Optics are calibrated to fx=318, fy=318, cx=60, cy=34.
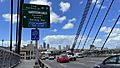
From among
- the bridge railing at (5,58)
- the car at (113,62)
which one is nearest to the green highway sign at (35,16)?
the bridge railing at (5,58)

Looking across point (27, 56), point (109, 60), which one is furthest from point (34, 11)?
point (27, 56)

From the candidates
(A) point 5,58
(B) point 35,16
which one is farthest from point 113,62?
(B) point 35,16

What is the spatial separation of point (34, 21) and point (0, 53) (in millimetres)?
8906

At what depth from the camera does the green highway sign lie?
83.2ft

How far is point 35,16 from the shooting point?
25.5 metres

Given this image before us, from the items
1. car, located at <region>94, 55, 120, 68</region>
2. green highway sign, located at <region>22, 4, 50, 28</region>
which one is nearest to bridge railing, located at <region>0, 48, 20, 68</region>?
green highway sign, located at <region>22, 4, 50, 28</region>

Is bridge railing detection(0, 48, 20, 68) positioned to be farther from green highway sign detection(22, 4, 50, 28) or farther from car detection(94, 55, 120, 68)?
car detection(94, 55, 120, 68)

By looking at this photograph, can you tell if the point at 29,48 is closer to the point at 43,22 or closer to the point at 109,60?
the point at 43,22

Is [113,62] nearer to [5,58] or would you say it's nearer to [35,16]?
[5,58]

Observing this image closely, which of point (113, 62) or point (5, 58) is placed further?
point (5, 58)

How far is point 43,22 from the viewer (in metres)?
25.8

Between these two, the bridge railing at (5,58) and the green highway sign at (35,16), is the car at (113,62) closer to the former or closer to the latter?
the bridge railing at (5,58)

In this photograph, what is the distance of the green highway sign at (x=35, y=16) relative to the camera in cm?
2536

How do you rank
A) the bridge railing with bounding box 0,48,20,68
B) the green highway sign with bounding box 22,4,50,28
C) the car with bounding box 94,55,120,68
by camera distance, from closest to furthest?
the car with bounding box 94,55,120,68 → the bridge railing with bounding box 0,48,20,68 → the green highway sign with bounding box 22,4,50,28
